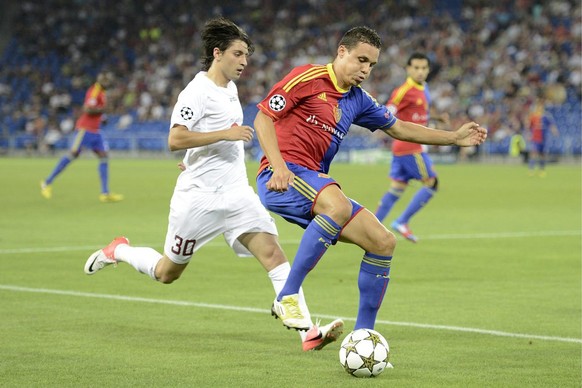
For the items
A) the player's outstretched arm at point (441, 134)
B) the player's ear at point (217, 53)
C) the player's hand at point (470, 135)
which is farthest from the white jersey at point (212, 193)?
the player's hand at point (470, 135)

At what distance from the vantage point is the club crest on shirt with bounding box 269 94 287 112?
302 inches

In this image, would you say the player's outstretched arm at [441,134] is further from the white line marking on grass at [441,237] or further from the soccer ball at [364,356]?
the white line marking on grass at [441,237]

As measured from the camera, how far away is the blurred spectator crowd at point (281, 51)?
41875mm

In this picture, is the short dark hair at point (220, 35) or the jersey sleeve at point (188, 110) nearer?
the jersey sleeve at point (188, 110)

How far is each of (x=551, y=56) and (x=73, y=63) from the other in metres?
24.0

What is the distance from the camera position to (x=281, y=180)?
7188mm

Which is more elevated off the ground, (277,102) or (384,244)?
(277,102)

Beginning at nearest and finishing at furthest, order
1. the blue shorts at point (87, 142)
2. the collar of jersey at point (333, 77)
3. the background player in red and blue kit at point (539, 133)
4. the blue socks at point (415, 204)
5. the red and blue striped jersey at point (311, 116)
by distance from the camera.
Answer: the red and blue striped jersey at point (311, 116)
the collar of jersey at point (333, 77)
the blue socks at point (415, 204)
the blue shorts at point (87, 142)
the background player in red and blue kit at point (539, 133)

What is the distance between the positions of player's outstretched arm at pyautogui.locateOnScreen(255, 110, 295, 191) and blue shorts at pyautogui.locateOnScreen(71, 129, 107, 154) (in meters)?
16.2

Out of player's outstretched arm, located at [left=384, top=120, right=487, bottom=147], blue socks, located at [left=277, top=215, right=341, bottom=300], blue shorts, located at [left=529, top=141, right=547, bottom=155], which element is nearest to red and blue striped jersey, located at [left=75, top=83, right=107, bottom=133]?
player's outstretched arm, located at [left=384, top=120, right=487, bottom=147]

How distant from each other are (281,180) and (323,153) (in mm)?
845

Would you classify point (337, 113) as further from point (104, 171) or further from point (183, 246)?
point (104, 171)

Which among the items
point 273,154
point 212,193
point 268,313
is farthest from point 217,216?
point 268,313

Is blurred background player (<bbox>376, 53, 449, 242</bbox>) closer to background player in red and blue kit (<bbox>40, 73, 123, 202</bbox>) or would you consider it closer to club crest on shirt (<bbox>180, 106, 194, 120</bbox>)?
background player in red and blue kit (<bbox>40, 73, 123, 202</bbox>)
